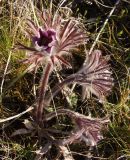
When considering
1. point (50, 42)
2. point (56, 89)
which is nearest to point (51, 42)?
point (50, 42)

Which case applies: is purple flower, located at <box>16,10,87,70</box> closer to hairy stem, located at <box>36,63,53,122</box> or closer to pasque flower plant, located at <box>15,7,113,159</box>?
pasque flower plant, located at <box>15,7,113,159</box>

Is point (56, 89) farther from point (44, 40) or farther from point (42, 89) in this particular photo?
point (44, 40)

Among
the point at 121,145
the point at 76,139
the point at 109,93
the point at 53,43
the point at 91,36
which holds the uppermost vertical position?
the point at 53,43

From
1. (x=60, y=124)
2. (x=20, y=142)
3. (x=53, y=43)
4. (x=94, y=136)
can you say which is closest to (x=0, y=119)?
(x=20, y=142)

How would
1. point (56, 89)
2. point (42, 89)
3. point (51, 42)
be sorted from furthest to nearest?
point (56, 89) → point (42, 89) → point (51, 42)

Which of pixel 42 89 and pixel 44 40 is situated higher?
pixel 44 40

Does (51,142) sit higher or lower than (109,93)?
lower

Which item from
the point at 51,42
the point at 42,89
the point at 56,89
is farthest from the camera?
the point at 56,89

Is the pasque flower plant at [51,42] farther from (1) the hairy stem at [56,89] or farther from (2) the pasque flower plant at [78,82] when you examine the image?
(1) the hairy stem at [56,89]

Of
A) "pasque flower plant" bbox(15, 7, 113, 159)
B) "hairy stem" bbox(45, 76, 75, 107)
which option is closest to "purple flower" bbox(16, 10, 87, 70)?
"pasque flower plant" bbox(15, 7, 113, 159)

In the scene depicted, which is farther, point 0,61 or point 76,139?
point 0,61

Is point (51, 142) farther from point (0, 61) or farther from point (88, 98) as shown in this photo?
point (0, 61)
